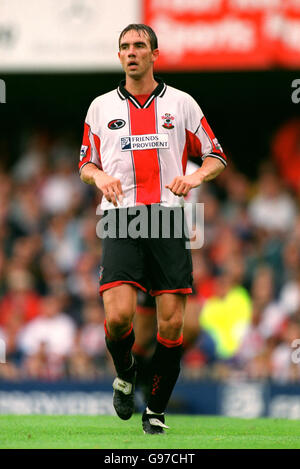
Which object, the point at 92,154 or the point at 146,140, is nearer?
the point at 146,140

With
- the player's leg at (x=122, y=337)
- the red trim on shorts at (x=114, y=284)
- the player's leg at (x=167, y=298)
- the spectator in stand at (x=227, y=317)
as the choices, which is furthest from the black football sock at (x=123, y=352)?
the spectator in stand at (x=227, y=317)

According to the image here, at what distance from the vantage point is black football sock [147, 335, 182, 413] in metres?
6.57

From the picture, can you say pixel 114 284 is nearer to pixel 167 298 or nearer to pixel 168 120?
pixel 167 298

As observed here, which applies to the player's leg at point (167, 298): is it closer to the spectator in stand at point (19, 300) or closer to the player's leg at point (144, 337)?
the player's leg at point (144, 337)

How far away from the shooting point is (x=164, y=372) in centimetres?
659

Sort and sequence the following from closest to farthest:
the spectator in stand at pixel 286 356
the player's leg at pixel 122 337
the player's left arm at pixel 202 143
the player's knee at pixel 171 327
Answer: the player's leg at pixel 122 337
the player's knee at pixel 171 327
the player's left arm at pixel 202 143
the spectator in stand at pixel 286 356

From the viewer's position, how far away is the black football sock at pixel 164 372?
6.57 metres

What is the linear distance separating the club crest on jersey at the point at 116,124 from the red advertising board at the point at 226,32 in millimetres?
6904

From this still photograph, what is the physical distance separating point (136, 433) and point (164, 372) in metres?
0.48

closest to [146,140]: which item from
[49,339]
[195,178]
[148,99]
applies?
[148,99]

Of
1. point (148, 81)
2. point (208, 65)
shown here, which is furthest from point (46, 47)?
point (148, 81)

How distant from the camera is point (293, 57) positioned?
13148mm
